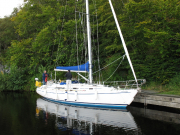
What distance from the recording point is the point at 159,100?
1255cm

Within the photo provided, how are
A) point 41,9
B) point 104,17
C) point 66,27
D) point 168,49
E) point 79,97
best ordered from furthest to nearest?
point 41,9 < point 66,27 < point 104,17 < point 168,49 < point 79,97

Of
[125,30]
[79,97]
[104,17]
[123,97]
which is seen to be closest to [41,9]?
[104,17]

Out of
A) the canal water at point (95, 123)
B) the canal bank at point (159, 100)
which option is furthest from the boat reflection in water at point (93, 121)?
the canal bank at point (159, 100)

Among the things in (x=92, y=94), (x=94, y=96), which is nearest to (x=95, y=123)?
(x=94, y=96)

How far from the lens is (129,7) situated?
15.9 meters

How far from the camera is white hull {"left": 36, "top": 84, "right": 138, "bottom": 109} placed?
40.8 feet

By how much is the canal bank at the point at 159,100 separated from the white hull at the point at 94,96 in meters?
1.84

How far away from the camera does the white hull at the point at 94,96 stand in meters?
12.4

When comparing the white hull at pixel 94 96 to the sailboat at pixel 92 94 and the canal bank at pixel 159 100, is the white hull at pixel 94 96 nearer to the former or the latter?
the sailboat at pixel 92 94

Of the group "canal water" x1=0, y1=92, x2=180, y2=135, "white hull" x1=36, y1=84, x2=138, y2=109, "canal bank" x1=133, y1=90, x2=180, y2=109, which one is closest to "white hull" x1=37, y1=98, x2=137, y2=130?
"canal water" x1=0, y1=92, x2=180, y2=135

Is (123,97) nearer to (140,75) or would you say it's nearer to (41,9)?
(140,75)

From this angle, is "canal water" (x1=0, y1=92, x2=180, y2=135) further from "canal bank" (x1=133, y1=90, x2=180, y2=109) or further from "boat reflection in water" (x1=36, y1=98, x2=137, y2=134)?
"canal bank" (x1=133, y1=90, x2=180, y2=109)

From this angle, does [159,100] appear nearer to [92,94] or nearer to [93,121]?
[92,94]

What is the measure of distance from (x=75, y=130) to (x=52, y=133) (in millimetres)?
1123
